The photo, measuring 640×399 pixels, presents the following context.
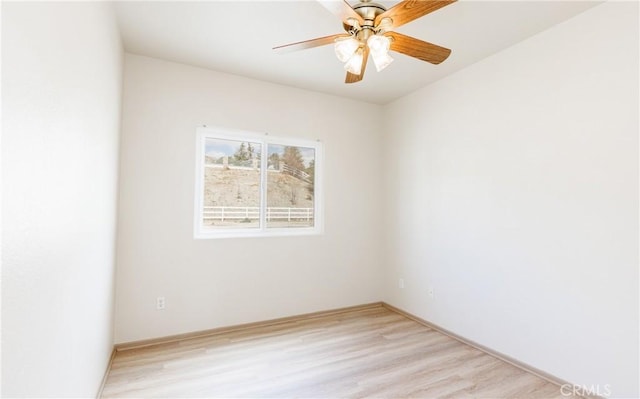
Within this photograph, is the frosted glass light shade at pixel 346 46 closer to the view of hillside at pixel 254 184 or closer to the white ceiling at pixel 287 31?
the white ceiling at pixel 287 31

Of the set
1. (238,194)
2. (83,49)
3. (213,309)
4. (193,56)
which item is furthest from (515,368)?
(193,56)

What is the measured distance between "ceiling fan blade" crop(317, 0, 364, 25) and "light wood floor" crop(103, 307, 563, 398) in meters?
2.41

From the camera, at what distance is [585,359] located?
2.10 m

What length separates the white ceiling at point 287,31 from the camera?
2131 millimetres

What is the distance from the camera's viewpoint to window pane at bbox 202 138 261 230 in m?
3.18

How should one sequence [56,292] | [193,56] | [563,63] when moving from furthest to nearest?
[193,56] → [563,63] → [56,292]

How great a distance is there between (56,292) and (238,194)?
7.24 ft

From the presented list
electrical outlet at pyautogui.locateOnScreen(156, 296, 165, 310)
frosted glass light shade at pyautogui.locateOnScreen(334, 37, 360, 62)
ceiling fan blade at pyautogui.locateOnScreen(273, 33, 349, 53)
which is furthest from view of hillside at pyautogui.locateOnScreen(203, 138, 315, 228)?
frosted glass light shade at pyautogui.locateOnScreen(334, 37, 360, 62)

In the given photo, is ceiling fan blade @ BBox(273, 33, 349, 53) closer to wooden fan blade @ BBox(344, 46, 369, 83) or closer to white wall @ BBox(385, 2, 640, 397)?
wooden fan blade @ BBox(344, 46, 369, 83)

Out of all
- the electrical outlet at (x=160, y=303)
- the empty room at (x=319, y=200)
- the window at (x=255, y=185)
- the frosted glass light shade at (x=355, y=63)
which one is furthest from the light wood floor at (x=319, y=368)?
the frosted glass light shade at (x=355, y=63)

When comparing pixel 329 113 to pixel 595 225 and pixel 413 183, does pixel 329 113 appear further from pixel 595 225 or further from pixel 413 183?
pixel 595 225

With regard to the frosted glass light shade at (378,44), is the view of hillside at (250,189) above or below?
below
